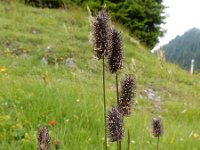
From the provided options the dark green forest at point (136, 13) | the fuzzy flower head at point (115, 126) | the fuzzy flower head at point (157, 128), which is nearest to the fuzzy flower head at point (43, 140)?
the fuzzy flower head at point (115, 126)

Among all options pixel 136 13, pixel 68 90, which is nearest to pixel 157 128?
pixel 68 90

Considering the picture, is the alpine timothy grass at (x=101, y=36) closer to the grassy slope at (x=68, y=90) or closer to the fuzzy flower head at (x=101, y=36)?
the fuzzy flower head at (x=101, y=36)

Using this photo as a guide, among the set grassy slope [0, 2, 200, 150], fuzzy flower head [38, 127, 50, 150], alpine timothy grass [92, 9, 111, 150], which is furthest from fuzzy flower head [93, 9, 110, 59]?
fuzzy flower head [38, 127, 50, 150]

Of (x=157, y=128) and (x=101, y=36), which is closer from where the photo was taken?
(x=101, y=36)

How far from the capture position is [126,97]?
253 cm

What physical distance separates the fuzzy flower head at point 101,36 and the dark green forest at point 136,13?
56.5ft

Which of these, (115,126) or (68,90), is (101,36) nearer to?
(115,126)

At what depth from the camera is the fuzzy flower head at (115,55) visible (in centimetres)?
246

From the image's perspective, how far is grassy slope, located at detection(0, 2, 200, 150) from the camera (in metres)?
4.70

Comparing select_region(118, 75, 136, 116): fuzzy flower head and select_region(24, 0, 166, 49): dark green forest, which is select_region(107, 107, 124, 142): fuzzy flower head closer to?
select_region(118, 75, 136, 116): fuzzy flower head

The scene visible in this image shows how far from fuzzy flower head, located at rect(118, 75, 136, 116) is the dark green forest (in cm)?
1717

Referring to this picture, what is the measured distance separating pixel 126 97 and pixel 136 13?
1796 centimetres

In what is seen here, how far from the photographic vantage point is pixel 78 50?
12953mm

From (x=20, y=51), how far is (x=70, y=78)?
3150 millimetres
